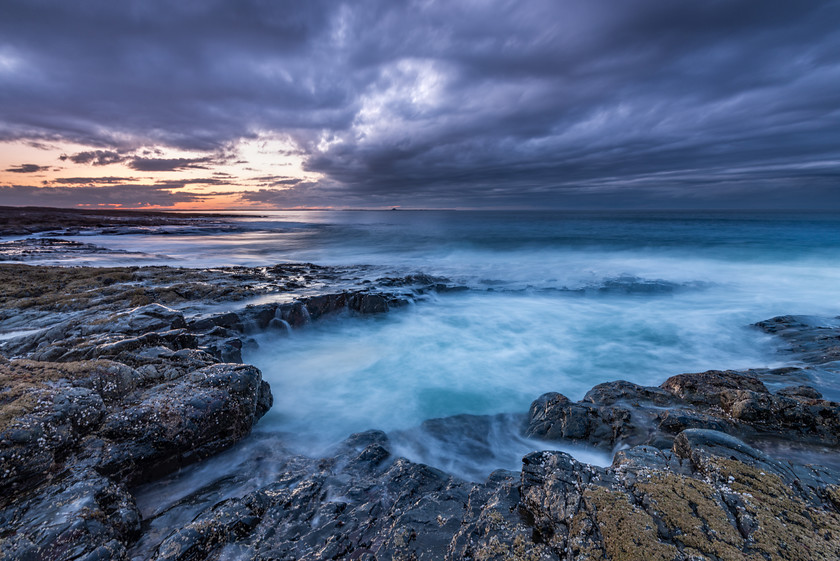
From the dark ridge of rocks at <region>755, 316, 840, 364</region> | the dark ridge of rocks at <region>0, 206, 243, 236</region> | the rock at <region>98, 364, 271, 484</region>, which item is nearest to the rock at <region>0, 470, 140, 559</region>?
the rock at <region>98, 364, 271, 484</region>

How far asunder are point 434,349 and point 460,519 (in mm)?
6734

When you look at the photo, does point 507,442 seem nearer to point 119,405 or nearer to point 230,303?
point 119,405

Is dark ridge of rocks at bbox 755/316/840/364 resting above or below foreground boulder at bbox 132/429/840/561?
below

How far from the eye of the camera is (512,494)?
121 inches

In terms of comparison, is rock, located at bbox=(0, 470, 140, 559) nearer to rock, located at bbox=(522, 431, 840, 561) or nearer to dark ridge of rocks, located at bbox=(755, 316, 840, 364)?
rock, located at bbox=(522, 431, 840, 561)

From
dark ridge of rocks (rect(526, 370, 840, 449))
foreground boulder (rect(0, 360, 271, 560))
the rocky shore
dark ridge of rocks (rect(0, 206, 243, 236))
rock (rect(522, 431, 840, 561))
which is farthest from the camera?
dark ridge of rocks (rect(0, 206, 243, 236))

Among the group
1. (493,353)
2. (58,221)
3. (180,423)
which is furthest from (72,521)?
(58,221)

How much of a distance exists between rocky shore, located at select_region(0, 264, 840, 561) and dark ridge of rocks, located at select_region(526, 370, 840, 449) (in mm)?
25

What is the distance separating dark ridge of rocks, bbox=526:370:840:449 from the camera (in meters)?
4.36

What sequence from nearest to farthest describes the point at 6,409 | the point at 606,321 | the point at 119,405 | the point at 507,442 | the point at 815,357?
the point at 6,409 < the point at 119,405 < the point at 507,442 < the point at 815,357 < the point at 606,321

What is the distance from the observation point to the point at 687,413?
15.4 feet

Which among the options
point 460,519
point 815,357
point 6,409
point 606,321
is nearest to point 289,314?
point 6,409

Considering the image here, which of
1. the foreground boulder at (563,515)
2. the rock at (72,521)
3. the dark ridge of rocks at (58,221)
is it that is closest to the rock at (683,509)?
the foreground boulder at (563,515)

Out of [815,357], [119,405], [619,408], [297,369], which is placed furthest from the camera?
[297,369]
